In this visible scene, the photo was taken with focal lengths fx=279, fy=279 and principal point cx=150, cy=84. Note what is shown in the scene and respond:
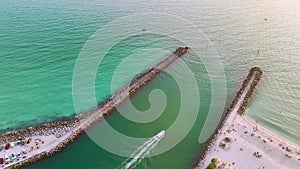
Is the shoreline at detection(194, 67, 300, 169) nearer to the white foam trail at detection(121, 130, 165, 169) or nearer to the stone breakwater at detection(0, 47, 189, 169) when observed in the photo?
the white foam trail at detection(121, 130, 165, 169)

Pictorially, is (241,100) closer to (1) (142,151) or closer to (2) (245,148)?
(2) (245,148)

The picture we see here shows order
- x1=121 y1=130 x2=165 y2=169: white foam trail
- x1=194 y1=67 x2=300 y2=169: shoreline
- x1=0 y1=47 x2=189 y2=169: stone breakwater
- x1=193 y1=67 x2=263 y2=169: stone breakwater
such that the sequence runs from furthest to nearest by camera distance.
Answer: x1=193 y1=67 x2=263 y2=169: stone breakwater < x1=194 y1=67 x2=300 y2=169: shoreline < x1=0 y1=47 x2=189 y2=169: stone breakwater < x1=121 y1=130 x2=165 y2=169: white foam trail

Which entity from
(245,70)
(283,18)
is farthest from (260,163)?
→ (283,18)

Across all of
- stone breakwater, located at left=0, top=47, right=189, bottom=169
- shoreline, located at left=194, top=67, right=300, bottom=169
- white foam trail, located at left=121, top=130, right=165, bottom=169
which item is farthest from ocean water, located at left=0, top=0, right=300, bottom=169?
shoreline, located at left=194, top=67, right=300, bottom=169

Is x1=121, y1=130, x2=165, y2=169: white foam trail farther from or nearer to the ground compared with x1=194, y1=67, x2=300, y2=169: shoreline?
nearer to the ground

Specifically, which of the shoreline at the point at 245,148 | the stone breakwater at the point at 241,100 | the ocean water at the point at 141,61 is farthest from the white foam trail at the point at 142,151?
the shoreline at the point at 245,148
